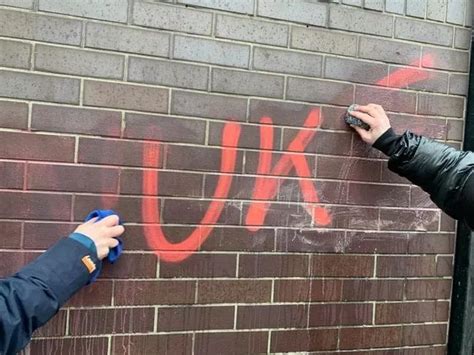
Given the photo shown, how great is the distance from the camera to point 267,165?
305 centimetres

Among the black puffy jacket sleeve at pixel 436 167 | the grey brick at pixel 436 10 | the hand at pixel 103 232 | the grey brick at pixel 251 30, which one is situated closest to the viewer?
the hand at pixel 103 232

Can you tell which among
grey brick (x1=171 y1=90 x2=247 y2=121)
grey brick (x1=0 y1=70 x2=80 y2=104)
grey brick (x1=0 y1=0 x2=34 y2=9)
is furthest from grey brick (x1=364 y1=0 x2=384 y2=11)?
grey brick (x1=0 y1=0 x2=34 y2=9)

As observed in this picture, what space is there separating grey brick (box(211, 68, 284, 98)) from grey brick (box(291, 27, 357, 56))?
21 cm

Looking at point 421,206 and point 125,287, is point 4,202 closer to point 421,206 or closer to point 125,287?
point 125,287

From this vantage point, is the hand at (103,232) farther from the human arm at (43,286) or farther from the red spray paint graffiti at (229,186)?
the red spray paint graffiti at (229,186)

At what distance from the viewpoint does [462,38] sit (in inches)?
133

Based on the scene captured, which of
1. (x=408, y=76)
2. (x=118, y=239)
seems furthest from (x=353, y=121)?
(x=118, y=239)

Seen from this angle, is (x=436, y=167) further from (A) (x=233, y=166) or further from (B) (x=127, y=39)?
(B) (x=127, y=39)

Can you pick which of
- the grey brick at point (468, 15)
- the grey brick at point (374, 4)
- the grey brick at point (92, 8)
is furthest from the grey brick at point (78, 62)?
the grey brick at point (468, 15)

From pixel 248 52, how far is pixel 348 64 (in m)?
0.53

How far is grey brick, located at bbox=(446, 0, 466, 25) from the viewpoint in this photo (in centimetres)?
336

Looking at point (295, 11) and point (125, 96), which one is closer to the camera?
point (125, 96)

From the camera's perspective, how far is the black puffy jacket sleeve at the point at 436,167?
2834 millimetres

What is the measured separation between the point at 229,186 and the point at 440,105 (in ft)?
4.05
